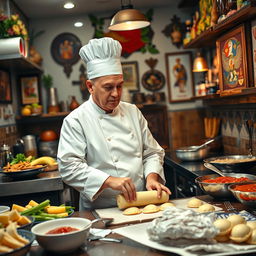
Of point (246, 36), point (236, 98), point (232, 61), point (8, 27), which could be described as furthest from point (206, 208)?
point (8, 27)

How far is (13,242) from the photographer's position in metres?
1.28

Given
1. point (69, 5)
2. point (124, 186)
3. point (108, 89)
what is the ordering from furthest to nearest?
point (69, 5) → point (108, 89) → point (124, 186)

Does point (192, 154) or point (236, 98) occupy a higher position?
point (236, 98)

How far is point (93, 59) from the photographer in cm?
234

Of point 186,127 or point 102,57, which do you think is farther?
point 186,127

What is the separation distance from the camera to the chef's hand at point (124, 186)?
1.97 meters

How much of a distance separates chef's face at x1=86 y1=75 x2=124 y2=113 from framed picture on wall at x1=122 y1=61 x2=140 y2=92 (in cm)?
330

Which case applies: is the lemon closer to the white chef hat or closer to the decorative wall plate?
the decorative wall plate

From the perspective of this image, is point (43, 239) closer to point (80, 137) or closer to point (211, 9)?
point (80, 137)

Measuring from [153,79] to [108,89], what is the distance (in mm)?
3424

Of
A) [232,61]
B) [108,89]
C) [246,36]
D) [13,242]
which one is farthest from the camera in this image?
[232,61]

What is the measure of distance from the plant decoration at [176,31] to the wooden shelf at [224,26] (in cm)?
112

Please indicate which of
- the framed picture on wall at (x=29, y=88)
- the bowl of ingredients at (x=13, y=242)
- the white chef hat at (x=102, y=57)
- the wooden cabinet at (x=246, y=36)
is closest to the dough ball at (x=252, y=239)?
the bowl of ingredients at (x=13, y=242)

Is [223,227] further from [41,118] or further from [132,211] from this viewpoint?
[41,118]
